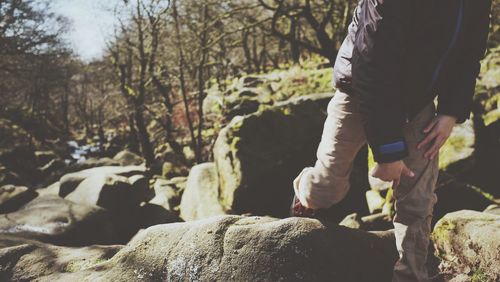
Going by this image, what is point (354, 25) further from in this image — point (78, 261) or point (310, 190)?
point (78, 261)

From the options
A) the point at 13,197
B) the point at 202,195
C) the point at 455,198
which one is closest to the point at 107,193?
the point at 13,197

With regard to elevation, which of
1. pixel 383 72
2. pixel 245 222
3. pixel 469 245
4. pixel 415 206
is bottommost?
pixel 469 245

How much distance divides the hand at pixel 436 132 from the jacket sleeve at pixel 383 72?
0.33 meters

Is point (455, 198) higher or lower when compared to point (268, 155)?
lower

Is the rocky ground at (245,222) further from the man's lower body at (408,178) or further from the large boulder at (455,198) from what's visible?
the man's lower body at (408,178)

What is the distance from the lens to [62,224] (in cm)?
655

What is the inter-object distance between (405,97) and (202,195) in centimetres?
601

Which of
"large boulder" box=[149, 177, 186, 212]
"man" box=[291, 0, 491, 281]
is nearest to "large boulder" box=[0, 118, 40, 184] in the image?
"large boulder" box=[149, 177, 186, 212]

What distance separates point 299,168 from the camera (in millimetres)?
6988

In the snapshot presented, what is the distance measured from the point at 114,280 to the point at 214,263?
61cm

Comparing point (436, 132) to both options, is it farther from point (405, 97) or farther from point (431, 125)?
point (405, 97)

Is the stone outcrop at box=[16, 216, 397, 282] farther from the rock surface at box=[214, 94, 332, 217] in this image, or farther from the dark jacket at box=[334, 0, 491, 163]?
the rock surface at box=[214, 94, 332, 217]

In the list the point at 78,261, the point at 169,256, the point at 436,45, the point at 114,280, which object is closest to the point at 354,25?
the point at 436,45

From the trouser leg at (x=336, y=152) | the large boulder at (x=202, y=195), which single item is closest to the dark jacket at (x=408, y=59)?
the trouser leg at (x=336, y=152)
